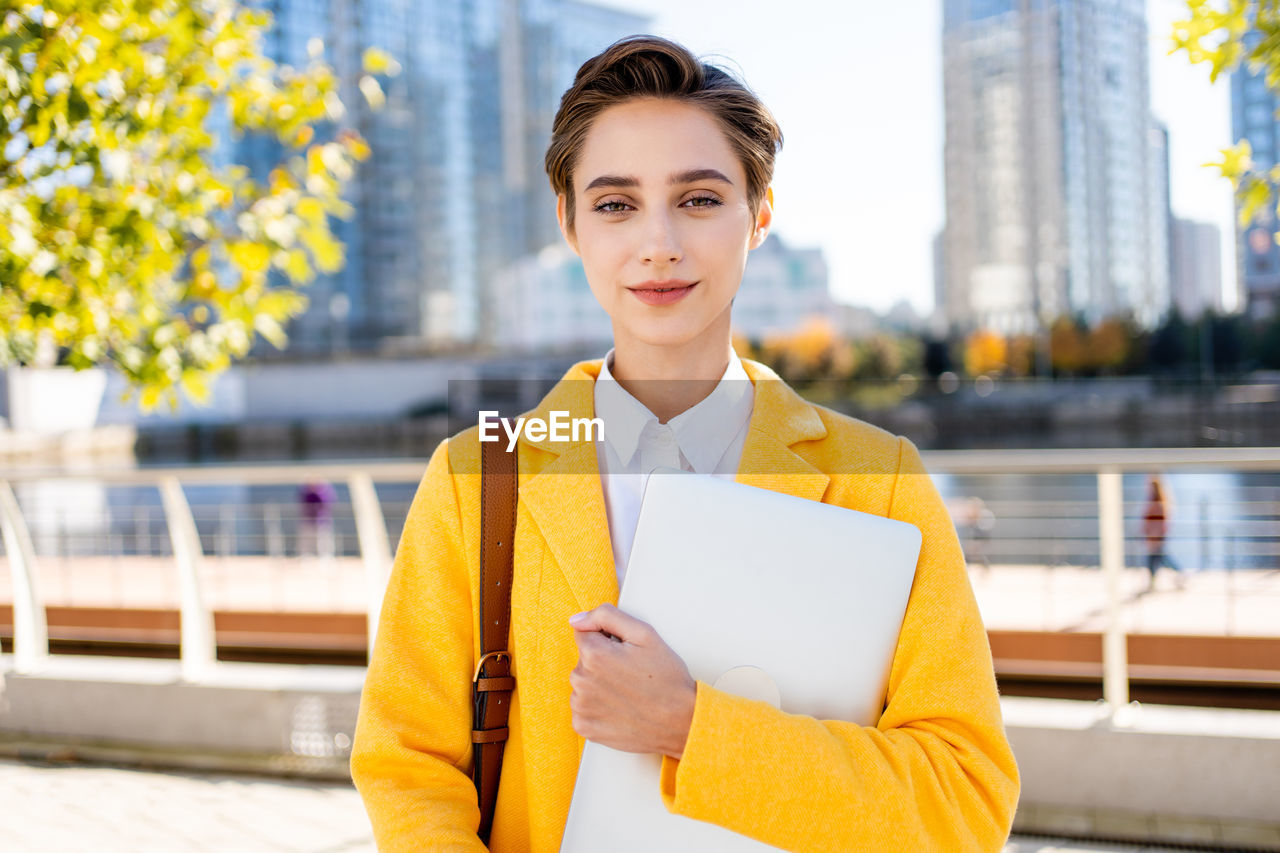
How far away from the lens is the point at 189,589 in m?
3.91

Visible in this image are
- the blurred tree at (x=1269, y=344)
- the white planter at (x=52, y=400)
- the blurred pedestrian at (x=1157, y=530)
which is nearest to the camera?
the blurred pedestrian at (x=1157, y=530)

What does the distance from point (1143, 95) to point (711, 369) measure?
71189 mm

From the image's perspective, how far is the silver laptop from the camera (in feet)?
3.48

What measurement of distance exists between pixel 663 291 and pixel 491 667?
0.52 m

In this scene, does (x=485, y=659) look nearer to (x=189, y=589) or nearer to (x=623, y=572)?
(x=623, y=572)

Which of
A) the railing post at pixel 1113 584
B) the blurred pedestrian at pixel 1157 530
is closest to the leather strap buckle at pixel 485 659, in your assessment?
the railing post at pixel 1113 584

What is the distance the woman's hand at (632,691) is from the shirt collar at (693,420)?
0.33 meters

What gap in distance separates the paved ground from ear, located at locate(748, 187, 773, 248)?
7.95ft

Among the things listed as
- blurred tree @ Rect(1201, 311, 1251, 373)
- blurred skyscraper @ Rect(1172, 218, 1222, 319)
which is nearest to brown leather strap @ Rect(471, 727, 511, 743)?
blurred tree @ Rect(1201, 311, 1251, 373)

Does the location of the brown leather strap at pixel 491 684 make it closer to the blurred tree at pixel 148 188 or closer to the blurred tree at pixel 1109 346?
the blurred tree at pixel 148 188

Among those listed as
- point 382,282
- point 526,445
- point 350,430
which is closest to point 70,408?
point 350,430

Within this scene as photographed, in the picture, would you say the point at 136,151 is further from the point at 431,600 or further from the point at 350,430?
the point at 350,430

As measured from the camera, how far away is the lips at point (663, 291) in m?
1.18

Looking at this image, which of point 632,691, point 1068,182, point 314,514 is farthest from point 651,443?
point 1068,182
